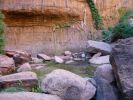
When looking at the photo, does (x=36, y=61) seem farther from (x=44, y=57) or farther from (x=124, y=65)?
(x=124, y=65)

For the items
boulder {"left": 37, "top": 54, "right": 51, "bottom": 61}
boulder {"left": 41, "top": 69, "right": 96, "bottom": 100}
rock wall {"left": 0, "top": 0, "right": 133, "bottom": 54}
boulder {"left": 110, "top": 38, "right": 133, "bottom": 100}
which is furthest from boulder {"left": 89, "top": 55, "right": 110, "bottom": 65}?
boulder {"left": 110, "top": 38, "right": 133, "bottom": 100}

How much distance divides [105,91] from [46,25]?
17.6 ft

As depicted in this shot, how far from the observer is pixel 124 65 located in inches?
194

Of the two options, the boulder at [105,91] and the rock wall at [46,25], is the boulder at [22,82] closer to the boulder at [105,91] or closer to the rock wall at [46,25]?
the boulder at [105,91]

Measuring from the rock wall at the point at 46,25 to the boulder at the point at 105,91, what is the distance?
4.74 metres

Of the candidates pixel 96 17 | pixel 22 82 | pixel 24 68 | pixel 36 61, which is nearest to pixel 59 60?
pixel 36 61

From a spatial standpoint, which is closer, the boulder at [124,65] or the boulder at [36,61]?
the boulder at [124,65]

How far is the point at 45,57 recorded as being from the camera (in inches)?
357

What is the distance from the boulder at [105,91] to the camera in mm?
5258

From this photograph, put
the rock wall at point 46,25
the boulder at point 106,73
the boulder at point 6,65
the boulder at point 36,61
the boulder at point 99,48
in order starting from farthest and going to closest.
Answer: the rock wall at point 46,25 → the boulder at point 99,48 → the boulder at point 36,61 → the boulder at point 6,65 → the boulder at point 106,73

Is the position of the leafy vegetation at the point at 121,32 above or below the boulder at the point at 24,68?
above

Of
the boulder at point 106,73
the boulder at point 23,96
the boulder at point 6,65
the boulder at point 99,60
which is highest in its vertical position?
the boulder at point 106,73

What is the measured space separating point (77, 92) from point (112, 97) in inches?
20.2

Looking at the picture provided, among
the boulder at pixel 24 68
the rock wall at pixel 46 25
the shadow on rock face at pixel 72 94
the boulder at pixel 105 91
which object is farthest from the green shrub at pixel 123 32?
the shadow on rock face at pixel 72 94
